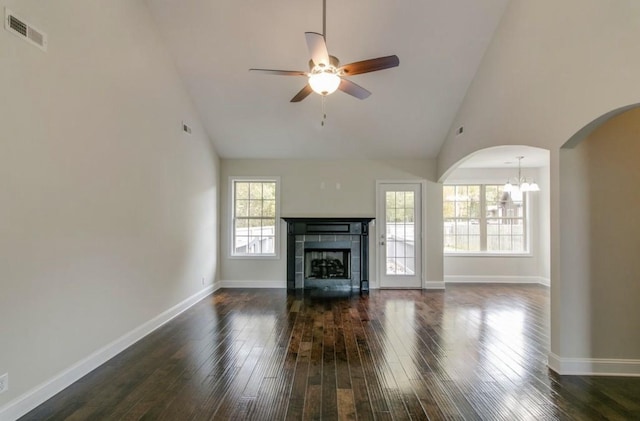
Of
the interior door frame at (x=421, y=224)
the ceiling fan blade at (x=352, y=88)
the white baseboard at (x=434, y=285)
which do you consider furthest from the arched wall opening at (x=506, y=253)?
the ceiling fan blade at (x=352, y=88)

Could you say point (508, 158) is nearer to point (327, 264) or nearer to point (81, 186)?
point (327, 264)

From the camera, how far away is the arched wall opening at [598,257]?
9.61 ft

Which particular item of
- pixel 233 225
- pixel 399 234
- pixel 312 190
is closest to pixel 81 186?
pixel 233 225

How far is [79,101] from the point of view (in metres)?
2.84

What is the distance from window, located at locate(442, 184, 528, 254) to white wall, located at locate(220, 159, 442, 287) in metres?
0.95

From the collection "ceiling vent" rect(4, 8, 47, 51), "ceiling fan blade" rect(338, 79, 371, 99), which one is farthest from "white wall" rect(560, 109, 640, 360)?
"ceiling vent" rect(4, 8, 47, 51)

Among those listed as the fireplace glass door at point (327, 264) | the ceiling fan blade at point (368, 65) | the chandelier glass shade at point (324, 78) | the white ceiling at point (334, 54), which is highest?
the white ceiling at point (334, 54)

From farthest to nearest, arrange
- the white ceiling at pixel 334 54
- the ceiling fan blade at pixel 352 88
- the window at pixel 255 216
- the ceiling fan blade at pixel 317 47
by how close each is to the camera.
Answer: the window at pixel 255 216 → the white ceiling at pixel 334 54 → the ceiling fan blade at pixel 352 88 → the ceiling fan blade at pixel 317 47

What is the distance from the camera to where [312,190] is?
6734mm

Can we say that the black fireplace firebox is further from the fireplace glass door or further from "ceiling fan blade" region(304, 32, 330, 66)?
"ceiling fan blade" region(304, 32, 330, 66)

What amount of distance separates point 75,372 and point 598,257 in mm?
4643

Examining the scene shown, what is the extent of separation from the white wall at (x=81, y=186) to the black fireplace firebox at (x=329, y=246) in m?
2.43

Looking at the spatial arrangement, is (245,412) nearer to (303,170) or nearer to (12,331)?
(12,331)

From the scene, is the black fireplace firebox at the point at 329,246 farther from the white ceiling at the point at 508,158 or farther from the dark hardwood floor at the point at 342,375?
the white ceiling at the point at 508,158
